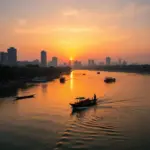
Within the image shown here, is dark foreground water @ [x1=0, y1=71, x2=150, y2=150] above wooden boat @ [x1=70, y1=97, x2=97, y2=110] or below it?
below

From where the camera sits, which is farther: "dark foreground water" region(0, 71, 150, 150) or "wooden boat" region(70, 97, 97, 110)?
"wooden boat" region(70, 97, 97, 110)

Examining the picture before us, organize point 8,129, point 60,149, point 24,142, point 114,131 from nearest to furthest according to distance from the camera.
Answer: point 60,149, point 24,142, point 114,131, point 8,129

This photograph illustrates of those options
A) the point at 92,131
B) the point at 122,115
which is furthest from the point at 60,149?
the point at 122,115

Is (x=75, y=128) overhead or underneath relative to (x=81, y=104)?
underneath

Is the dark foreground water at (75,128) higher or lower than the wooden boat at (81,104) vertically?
lower

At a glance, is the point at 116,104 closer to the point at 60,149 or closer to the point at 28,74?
the point at 60,149

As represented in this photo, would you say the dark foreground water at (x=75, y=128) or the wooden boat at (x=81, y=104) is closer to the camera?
the dark foreground water at (x=75, y=128)

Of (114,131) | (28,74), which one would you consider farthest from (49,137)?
(28,74)

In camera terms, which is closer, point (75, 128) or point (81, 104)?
point (75, 128)

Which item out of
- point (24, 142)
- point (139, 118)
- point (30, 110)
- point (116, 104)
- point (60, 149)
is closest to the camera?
point (60, 149)

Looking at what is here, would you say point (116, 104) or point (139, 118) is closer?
point (139, 118)
